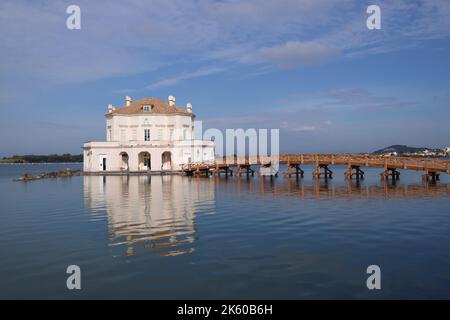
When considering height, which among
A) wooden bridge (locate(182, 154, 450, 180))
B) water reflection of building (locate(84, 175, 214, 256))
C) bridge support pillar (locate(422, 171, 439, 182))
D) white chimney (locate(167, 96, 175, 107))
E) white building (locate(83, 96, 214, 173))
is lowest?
water reflection of building (locate(84, 175, 214, 256))

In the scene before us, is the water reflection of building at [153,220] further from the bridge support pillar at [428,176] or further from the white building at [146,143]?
the white building at [146,143]

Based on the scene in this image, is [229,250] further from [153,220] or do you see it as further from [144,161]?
[144,161]

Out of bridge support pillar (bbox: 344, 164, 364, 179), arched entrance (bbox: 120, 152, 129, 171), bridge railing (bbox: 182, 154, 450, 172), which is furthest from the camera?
arched entrance (bbox: 120, 152, 129, 171)

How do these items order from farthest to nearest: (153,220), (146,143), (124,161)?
(124,161) → (146,143) → (153,220)

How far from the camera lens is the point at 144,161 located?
192 feet

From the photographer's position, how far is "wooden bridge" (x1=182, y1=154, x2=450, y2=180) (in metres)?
36.9

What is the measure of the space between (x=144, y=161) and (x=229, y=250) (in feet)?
158

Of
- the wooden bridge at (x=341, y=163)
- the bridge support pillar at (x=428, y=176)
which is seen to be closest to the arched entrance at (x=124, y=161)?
the wooden bridge at (x=341, y=163)

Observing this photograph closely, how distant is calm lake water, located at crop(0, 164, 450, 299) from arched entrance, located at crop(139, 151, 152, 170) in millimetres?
36382

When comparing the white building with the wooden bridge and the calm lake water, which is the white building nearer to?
the wooden bridge
